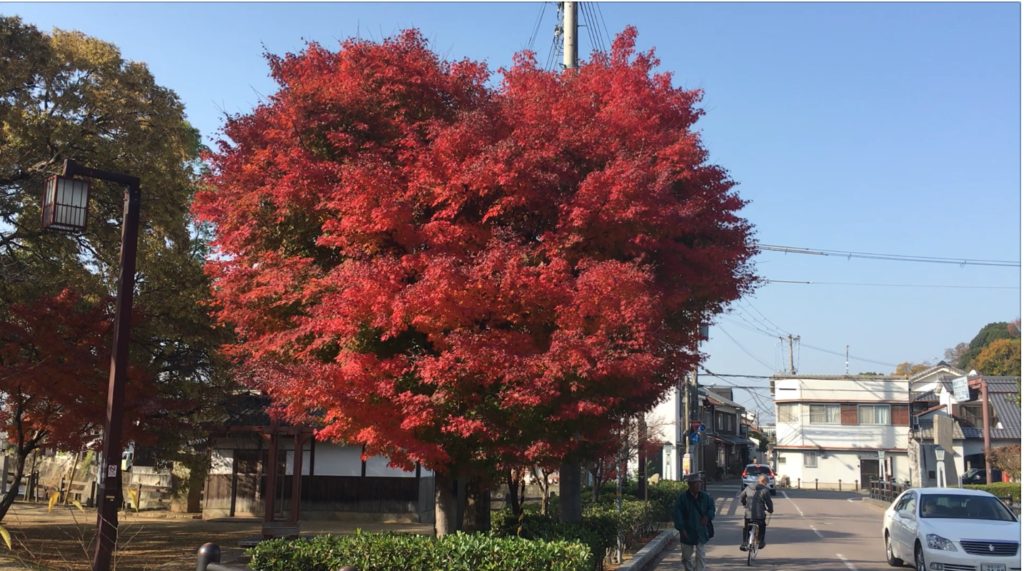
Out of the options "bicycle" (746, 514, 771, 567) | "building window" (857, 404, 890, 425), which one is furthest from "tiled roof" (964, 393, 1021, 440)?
"bicycle" (746, 514, 771, 567)

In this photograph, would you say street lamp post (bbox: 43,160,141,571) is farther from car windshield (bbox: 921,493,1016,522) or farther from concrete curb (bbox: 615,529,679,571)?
car windshield (bbox: 921,493,1016,522)

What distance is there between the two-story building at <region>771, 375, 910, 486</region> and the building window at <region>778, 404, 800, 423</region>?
0.07m

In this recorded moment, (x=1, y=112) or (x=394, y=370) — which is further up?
(x=1, y=112)

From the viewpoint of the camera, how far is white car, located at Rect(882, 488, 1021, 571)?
12812 millimetres

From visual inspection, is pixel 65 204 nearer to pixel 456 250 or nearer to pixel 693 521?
pixel 456 250

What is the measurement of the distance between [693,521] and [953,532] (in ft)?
14.3

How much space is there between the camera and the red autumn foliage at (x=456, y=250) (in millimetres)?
9492

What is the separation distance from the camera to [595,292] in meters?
9.45

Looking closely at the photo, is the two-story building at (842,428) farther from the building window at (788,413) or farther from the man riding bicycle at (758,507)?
the man riding bicycle at (758,507)

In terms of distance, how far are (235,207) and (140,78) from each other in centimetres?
814

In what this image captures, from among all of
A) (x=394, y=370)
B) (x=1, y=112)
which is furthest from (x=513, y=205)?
(x=1, y=112)

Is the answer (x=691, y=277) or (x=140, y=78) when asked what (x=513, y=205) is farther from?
(x=140, y=78)

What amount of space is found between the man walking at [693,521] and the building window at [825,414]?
51262 mm

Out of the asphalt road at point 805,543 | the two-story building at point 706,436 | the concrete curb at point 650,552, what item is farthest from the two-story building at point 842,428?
the concrete curb at point 650,552
